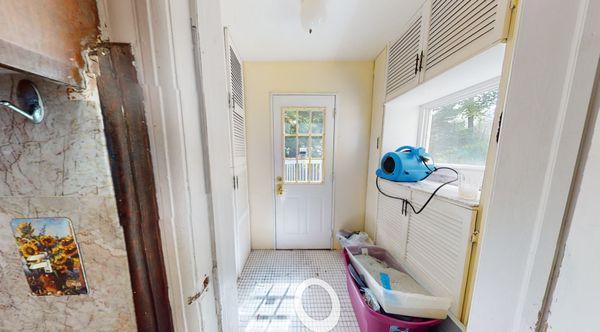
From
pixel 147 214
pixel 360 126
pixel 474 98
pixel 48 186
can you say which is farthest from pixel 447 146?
pixel 48 186

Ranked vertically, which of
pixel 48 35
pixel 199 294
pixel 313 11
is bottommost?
pixel 199 294

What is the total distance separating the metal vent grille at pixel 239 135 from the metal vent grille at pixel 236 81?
0.42 ft

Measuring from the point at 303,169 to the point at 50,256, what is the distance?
173 centimetres

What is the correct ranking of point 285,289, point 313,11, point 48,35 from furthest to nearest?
point 285,289 → point 313,11 → point 48,35

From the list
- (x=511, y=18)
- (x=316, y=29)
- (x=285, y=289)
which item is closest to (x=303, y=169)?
(x=285, y=289)

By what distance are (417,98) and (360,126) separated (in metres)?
0.58

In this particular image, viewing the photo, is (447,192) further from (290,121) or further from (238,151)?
(238,151)

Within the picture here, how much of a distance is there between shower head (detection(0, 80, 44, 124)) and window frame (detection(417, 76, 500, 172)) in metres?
1.55

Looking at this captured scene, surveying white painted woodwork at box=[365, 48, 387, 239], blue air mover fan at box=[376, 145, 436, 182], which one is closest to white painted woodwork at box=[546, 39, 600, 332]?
blue air mover fan at box=[376, 145, 436, 182]

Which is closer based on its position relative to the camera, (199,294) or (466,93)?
(199,294)

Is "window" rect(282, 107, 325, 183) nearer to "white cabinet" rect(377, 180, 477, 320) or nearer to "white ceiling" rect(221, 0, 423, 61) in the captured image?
"white ceiling" rect(221, 0, 423, 61)

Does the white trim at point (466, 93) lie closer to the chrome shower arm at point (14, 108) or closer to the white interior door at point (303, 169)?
the white interior door at point (303, 169)

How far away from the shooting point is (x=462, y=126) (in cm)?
124

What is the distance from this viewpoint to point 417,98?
1.41 metres
